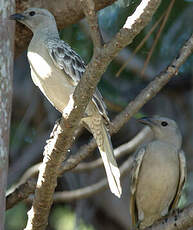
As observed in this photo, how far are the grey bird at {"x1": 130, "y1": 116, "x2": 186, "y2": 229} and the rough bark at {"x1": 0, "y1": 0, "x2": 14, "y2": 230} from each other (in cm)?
187

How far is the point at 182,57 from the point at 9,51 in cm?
143

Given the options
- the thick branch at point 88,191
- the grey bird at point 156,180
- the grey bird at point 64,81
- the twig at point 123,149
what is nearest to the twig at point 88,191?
the thick branch at point 88,191

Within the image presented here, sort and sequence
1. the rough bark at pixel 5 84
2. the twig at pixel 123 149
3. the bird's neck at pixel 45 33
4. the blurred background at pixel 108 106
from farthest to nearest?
1. the blurred background at pixel 108 106
2. the twig at pixel 123 149
3. the bird's neck at pixel 45 33
4. the rough bark at pixel 5 84

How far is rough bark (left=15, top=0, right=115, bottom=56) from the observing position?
17.9ft

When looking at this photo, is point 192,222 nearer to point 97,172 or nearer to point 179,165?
point 179,165

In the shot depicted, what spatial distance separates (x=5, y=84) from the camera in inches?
175

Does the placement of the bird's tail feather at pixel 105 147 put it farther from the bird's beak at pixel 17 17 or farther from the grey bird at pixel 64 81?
the bird's beak at pixel 17 17

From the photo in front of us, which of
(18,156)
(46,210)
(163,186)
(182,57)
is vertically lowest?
Result: (18,156)

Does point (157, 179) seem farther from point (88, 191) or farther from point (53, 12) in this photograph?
point (53, 12)

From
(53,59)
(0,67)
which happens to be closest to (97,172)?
(53,59)

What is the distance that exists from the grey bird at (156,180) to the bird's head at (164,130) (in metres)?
0.07

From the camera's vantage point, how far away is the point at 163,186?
5770mm

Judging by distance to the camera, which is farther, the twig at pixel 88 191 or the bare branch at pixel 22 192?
the twig at pixel 88 191

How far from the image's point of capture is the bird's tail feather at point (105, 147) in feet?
15.4
